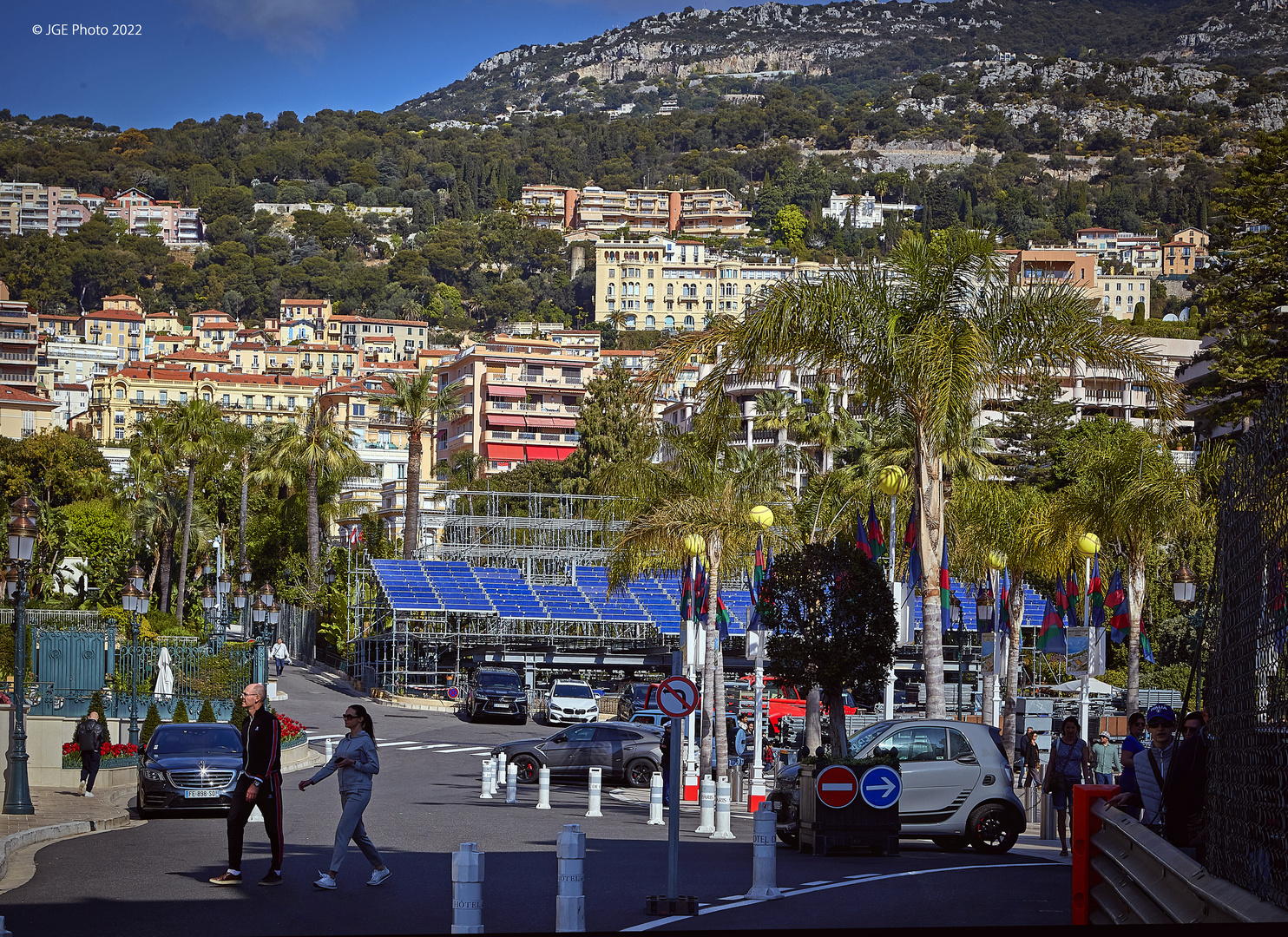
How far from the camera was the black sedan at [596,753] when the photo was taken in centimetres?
2667

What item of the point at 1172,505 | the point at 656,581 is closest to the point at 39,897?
the point at 1172,505

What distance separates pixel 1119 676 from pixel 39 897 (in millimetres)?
46301

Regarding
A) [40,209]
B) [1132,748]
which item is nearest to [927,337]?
[1132,748]

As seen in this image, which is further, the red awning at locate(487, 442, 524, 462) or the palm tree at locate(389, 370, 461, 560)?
the red awning at locate(487, 442, 524, 462)

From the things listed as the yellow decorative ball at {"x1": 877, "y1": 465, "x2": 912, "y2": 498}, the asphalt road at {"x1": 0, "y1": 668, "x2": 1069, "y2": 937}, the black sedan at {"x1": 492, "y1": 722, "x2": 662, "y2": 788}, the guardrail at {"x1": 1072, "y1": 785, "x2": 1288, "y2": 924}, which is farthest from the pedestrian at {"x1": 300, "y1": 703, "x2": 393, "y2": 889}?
the yellow decorative ball at {"x1": 877, "y1": 465, "x2": 912, "y2": 498}

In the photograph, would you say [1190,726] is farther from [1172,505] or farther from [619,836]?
[1172,505]

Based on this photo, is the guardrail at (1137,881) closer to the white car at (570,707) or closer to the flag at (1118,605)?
the flag at (1118,605)

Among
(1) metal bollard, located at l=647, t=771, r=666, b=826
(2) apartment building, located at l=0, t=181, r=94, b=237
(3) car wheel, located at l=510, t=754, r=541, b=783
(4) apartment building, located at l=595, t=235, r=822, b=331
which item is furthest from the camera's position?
(4) apartment building, located at l=595, t=235, r=822, b=331

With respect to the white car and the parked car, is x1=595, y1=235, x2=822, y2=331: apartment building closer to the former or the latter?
the white car

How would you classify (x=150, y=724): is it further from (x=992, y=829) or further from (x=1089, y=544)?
(x=1089, y=544)

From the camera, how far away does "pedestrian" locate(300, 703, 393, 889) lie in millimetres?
11516

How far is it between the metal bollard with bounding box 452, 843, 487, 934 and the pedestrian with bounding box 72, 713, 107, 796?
14.4m

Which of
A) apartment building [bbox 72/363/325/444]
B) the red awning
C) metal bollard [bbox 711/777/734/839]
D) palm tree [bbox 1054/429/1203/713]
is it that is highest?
apartment building [bbox 72/363/325/444]

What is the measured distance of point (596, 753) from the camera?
87.7ft
